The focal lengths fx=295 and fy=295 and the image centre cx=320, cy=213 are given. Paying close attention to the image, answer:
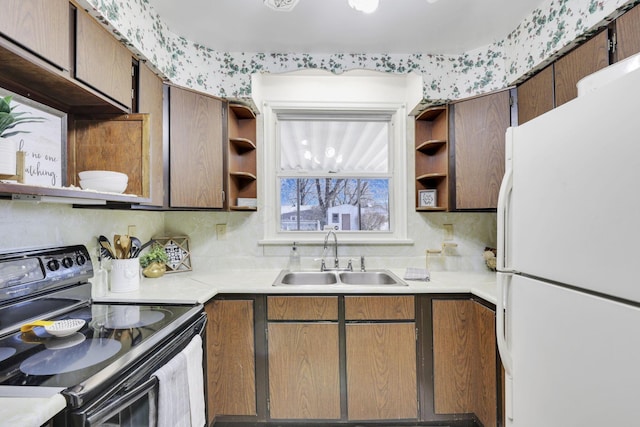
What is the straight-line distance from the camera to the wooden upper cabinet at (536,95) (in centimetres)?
159

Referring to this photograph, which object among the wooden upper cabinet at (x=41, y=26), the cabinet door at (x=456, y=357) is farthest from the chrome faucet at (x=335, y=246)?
the wooden upper cabinet at (x=41, y=26)

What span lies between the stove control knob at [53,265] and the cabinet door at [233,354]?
742 millimetres

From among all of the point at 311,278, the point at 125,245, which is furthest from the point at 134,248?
the point at 311,278

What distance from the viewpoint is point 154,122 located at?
1.67 meters

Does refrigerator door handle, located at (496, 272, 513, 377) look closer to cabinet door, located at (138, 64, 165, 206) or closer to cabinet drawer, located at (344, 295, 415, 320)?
cabinet drawer, located at (344, 295, 415, 320)

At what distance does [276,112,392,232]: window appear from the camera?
2.49m

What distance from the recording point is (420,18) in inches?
73.5

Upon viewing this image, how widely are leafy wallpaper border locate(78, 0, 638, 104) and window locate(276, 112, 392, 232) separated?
0.41 m

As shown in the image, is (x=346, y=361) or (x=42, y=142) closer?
(x=42, y=142)

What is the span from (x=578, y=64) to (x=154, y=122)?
2204 mm

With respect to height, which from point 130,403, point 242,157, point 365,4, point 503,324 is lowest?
point 130,403

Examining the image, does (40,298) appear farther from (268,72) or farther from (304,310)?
(268,72)

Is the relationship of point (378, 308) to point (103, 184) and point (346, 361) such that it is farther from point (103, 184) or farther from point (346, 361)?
point (103, 184)

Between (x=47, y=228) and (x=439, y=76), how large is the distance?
2.61m
